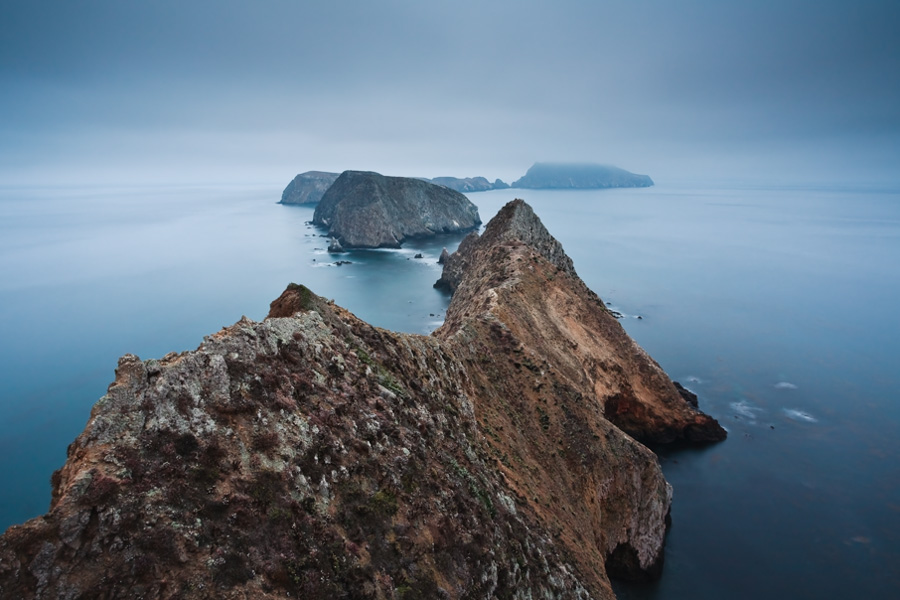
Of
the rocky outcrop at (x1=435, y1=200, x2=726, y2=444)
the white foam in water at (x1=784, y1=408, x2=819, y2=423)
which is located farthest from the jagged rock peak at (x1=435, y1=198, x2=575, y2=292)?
the white foam in water at (x1=784, y1=408, x2=819, y2=423)

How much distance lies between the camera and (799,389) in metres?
64.8

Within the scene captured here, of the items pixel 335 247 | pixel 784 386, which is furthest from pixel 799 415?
pixel 335 247

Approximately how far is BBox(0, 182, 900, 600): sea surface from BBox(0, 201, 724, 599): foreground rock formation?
58.0ft

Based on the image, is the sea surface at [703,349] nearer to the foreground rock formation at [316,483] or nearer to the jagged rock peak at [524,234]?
the foreground rock formation at [316,483]

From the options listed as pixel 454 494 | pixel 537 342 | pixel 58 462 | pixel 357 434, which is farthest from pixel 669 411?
pixel 58 462

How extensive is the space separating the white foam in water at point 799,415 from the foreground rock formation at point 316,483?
40688mm

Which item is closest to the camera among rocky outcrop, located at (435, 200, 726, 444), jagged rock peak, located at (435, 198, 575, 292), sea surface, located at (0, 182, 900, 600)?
sea surface, located at (0, 182, 900, 600)

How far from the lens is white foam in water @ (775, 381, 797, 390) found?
64875 millimetres

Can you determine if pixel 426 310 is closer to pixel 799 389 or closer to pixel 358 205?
pixel 799 389

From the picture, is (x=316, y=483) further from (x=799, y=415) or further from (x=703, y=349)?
(x=703, y=349)

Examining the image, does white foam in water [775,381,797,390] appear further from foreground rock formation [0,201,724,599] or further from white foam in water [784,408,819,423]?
foreground rock formation [0,201,724,599]

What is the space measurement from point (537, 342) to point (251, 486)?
29.5m

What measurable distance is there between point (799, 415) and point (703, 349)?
19826 mm

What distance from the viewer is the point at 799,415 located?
58375 mm
